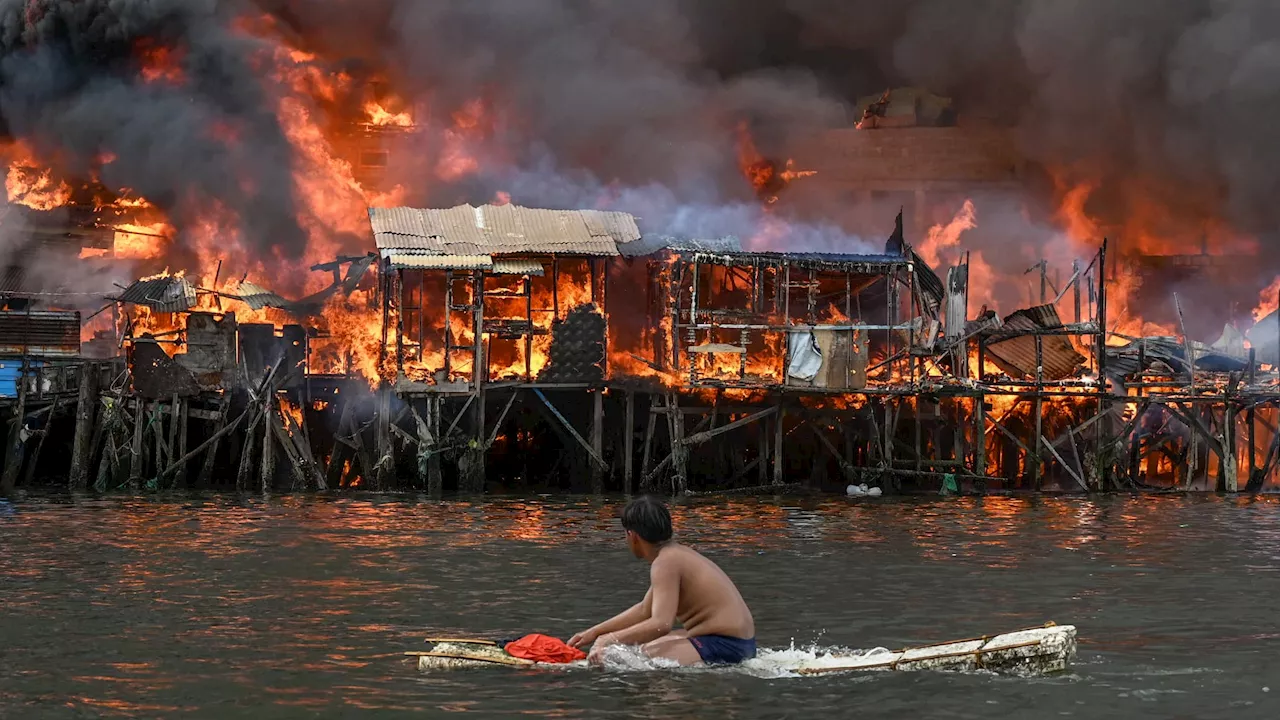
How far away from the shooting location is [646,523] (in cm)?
1265

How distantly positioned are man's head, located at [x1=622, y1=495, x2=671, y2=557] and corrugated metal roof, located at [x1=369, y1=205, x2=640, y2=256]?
28.0 metres

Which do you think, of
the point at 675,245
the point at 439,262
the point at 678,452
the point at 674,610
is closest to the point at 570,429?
the point at 678,452

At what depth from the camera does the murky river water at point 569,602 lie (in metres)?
13.2

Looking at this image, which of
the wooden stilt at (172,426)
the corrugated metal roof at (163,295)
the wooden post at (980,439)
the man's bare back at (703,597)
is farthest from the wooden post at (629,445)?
the man's bare back at (703,597)

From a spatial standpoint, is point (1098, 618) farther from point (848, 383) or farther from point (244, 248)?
point (244, 248)

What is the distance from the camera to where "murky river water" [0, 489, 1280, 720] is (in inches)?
520

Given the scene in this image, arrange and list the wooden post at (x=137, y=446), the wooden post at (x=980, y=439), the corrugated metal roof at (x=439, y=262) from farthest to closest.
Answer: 1. the wooden post at (x=980, y=439)
2. the corrugated metal roof at (x=439, y=262)
3. the wooden post at (x=137, y=446)

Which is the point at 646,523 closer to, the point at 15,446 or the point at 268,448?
the point at 268,448

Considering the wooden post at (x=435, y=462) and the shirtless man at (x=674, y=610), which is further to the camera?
the wooden post at (x=435, y=462)

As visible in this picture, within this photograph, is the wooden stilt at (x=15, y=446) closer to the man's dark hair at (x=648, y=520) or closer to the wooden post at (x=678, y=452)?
the wooden post at (x=678, y=452)

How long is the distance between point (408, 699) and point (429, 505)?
72.4 ft

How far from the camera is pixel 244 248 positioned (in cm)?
4966

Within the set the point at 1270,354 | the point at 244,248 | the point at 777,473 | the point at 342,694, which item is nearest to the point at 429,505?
the point at 777,473

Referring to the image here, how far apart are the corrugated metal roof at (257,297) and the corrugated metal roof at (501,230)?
14.1 feet
